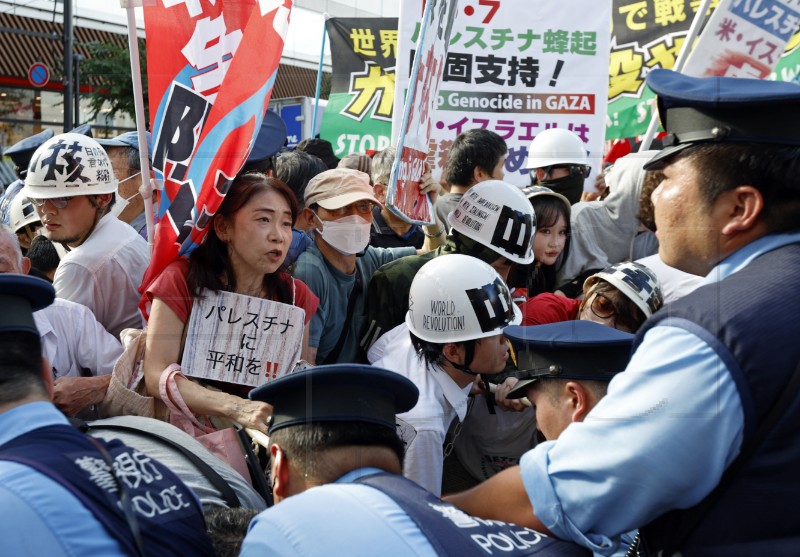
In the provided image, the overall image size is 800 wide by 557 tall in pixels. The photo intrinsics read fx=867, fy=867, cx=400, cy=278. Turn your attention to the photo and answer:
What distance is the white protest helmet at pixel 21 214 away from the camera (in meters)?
5.22

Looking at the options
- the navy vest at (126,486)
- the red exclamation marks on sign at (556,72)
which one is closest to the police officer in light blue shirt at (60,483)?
the navy vest at (126,486)

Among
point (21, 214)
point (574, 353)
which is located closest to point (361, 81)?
point (21, 214)

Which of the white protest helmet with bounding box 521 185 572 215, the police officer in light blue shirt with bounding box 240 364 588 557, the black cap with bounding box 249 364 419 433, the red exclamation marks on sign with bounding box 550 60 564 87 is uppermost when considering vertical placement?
the red exclamation marks on sign with bounding box 550 60 564 87

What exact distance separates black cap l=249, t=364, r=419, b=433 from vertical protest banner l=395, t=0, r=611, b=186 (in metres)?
3.80

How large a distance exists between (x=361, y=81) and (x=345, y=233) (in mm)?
4919

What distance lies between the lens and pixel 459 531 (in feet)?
5.72

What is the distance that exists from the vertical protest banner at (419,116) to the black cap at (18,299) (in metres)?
1.87

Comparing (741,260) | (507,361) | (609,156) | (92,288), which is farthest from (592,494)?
(609,156)

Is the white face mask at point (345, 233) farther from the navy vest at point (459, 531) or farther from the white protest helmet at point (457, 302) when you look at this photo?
the navy vest at point (459, 531)

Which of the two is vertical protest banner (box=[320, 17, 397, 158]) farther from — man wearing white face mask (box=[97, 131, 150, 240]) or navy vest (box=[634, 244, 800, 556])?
navy vest (box=[634, 244, 800, 556])

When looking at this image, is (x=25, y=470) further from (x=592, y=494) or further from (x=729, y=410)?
(x=729, y=410)

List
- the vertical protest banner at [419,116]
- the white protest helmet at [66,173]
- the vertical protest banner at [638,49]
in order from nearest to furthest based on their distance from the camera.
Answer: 1. the vertical protest banner at [419,116]
2. the white protest helmet at [66,173]
3. the vertical protest banner at [638,49]

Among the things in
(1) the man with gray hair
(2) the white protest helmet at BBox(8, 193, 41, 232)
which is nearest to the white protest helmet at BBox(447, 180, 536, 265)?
(1) the man with gray hair

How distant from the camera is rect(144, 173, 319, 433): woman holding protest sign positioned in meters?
3.23
